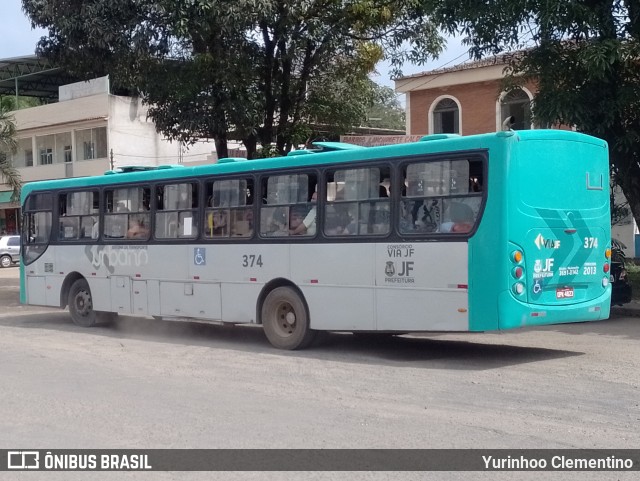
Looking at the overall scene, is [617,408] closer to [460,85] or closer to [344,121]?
[344,121]

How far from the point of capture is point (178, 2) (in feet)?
60.9

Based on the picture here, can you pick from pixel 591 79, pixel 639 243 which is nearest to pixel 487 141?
pixel 591 79

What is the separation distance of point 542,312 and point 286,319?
3.95 m

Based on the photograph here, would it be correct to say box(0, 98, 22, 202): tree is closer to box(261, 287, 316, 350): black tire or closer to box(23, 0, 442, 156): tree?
box(23, 0, 442, 156): tree

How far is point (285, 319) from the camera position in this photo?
13.3 metres

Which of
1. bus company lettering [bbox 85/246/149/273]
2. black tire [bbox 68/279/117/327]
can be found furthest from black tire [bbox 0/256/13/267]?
bus company lettering [bbox 85/246/149/273]

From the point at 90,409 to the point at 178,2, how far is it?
38.4 ft

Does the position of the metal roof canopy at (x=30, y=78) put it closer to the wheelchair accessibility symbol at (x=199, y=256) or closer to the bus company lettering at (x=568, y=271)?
the wheelchair accessibility symbol at (x=199, y=256)

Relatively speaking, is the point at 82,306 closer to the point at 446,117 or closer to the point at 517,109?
the point at 517,109

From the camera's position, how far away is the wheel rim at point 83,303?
16891mm

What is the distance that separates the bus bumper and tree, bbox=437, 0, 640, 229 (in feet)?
19.8

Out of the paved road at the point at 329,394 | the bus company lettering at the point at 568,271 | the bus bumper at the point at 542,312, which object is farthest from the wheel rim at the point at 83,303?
the bus company lettering at the point at 568,271

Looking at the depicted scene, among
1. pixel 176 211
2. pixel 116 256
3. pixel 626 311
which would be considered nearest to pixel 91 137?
pixel 116 256

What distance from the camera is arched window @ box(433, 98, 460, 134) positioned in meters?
31.7
